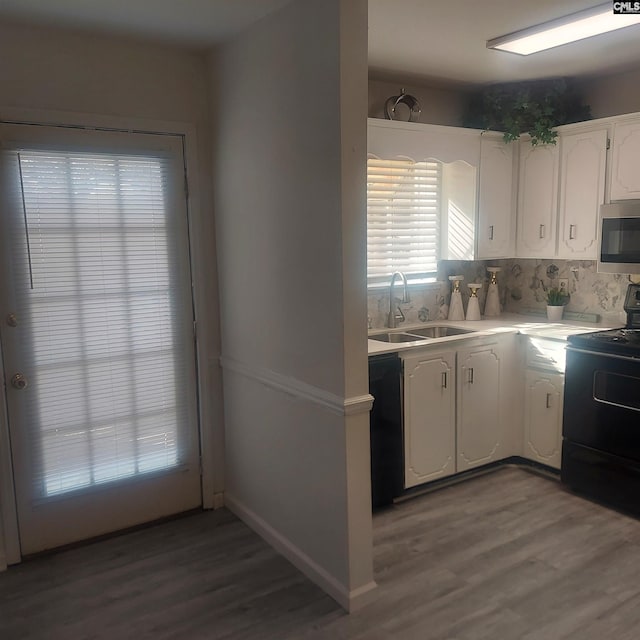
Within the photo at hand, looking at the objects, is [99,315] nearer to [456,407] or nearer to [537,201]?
[456,407]

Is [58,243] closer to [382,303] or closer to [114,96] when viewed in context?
[114,96]

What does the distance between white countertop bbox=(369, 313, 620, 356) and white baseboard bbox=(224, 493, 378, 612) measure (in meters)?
1.07

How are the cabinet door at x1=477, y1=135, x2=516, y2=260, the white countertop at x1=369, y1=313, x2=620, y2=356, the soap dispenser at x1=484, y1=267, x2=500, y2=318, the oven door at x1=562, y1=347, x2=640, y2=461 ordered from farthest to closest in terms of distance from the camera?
the soap dispenser at x1=484, y1=267, x2=500, y2=318 → the cabinet door at x1=477, y1=135, x2=516, y2=260 → the white countertop at x1=369, y1=313, x2=620, y2=356 → the oven door at x1=562, y1=347, x2=640, y2=461

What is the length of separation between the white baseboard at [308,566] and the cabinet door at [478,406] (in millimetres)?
1308

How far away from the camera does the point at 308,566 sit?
2768mm

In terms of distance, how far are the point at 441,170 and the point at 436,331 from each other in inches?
45.1

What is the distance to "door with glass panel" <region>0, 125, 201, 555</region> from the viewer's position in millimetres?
2863

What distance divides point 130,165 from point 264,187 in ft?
2.54

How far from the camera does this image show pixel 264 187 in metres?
2.81

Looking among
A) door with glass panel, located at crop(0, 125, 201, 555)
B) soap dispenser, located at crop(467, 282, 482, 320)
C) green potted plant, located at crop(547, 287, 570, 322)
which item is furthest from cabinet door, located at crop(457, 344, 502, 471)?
door with glass panel, located at crop(0, 125, 201, 555)

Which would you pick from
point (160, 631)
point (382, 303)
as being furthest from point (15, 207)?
point (382, 303)

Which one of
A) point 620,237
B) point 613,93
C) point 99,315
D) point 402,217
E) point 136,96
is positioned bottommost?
point 99,315

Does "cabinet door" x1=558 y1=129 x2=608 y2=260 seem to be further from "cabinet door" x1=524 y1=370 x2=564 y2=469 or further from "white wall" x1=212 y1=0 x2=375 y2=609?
"white wall" x1=212 y1=0 x2=375 y2=609

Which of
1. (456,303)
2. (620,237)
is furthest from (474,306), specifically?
(620,237)
